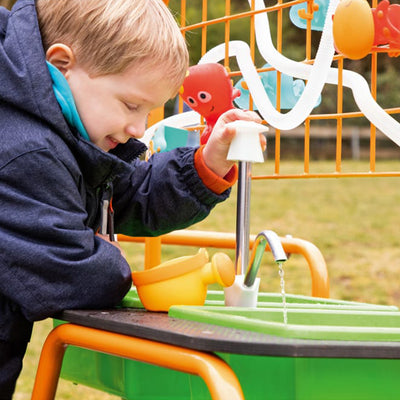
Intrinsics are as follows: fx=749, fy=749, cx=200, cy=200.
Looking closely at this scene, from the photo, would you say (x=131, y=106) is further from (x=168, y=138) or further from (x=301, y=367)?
(x=301, y=367)

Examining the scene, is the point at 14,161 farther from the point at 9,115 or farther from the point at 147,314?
the point at 147,314

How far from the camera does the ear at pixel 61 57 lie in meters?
1.04

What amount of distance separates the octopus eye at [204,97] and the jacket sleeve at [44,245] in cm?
34

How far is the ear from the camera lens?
40.9 inches

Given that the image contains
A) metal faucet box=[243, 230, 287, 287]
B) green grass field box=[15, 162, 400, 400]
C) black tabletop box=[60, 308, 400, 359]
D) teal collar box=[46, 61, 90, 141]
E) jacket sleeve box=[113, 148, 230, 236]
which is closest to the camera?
black tabletop box=[60, 308, 400, 359]

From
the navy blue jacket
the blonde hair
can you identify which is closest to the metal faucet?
the navy blue jacket

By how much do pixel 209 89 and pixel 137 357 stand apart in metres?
0.56

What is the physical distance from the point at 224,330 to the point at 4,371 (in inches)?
14.5

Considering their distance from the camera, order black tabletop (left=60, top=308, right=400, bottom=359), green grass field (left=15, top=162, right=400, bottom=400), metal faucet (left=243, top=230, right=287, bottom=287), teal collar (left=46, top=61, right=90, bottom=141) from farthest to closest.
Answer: green grass field (left=15, top=162, right=400, bottom=400)
teal collar (left=46, top=61, right=90, bottom=141)
metal faucet (left=243, top=230, right=287, bottom=287)
black tabletop (left=60, top=308, right=400, bottom=359)

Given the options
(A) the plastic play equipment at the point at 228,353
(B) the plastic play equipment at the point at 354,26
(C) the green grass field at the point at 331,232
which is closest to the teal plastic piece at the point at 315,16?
(B) the plastic play equipment at the point at 354,26

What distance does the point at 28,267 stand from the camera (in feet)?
3.00

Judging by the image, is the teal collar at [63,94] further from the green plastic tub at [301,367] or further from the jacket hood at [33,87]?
the green plastic tub at [301,367]

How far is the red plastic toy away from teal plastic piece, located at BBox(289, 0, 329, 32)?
A: 183mm

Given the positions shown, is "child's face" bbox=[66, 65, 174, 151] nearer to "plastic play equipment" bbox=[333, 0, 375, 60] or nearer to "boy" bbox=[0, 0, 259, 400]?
"boy" bbox=[0, 0, 259, 400]
